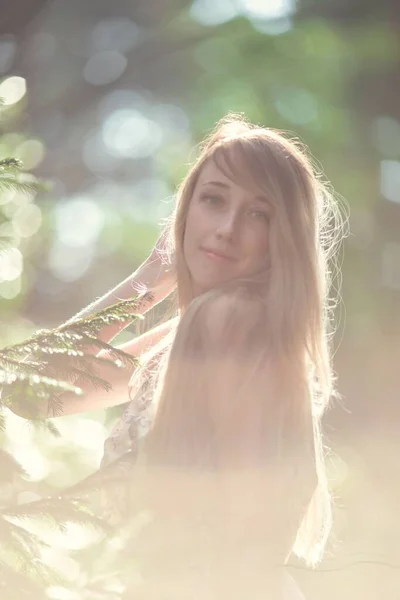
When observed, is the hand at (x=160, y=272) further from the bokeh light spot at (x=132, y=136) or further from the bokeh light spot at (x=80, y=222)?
the bokeh light spot at (x=132, y=136)

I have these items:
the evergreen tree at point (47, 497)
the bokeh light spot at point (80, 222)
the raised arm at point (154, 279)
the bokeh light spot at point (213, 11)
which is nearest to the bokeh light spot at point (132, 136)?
the bokeh light spot at point (80, 222)

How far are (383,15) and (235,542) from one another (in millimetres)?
2360

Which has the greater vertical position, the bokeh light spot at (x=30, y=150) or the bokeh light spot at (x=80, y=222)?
the bokeh light spot at (x=80, y=222)

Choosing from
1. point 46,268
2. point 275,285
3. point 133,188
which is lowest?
point 275,285

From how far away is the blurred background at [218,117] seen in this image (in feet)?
8.34

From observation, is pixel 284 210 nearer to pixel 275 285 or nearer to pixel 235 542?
pixel 275 285

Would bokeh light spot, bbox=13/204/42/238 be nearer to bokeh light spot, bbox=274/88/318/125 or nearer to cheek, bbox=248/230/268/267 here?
cheek, bbox=248/230/268/267

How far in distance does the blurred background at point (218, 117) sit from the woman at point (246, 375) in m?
1.42

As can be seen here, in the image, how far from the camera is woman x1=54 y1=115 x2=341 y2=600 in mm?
965

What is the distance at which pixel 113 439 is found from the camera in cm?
118

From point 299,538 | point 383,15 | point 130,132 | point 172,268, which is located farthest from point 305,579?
point 383,15

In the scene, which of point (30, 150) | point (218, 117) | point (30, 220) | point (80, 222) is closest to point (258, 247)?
point (30, 150)

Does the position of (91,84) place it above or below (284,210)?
above

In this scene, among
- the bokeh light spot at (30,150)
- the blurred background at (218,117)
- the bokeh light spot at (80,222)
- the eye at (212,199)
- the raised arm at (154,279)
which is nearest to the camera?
the eye at (212,199)
